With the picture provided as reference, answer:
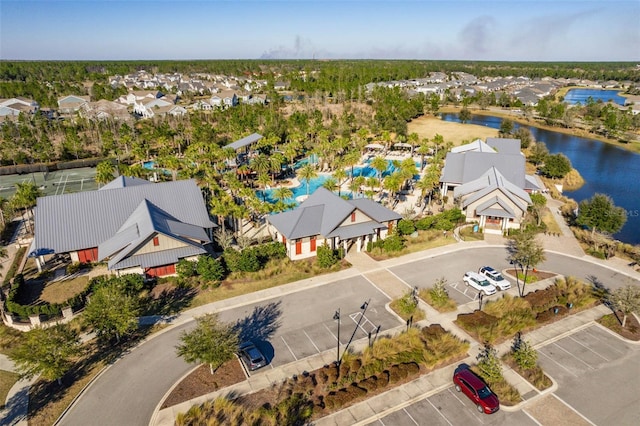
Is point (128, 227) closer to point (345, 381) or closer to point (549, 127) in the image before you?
point (345, 381)

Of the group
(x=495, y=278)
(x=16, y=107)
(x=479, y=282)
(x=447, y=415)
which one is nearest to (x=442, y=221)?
(x=495, y=278)

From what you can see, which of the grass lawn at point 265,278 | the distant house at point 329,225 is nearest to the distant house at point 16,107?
the distant house at point 329,225

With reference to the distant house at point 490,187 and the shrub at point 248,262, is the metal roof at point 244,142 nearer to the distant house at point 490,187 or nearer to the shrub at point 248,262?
the distant house at point 490,187

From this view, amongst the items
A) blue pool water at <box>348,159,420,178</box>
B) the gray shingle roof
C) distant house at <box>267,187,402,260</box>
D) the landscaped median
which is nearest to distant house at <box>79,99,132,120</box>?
blue pool water at <box>348,159,420,178</box>

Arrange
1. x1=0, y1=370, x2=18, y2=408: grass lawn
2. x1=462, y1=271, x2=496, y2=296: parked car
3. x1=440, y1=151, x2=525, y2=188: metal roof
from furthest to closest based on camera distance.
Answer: x1=440, y1=151, x2=525, y2=188: metal roof
x1=462, y1=271, x2=496, y2=296: parked car
x1=0, y1=370, x2=18, y2=408: grass lawn

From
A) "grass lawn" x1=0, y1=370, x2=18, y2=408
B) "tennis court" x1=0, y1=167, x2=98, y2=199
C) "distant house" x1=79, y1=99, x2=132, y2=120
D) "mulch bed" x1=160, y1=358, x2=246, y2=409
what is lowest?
"grass lawn" x1=0, y1=370, x2=18, y2=408

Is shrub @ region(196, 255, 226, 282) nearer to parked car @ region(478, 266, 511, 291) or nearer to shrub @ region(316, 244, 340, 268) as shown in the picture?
shrub @ region(316, 244, 340, 268)
